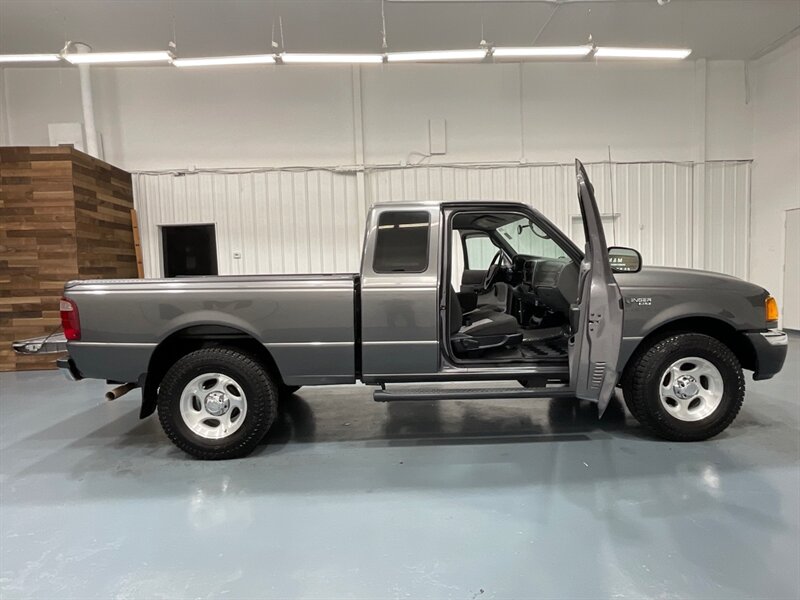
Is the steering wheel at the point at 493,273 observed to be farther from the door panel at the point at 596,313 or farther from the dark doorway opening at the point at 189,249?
the dark doorway opening at the point at 189,249

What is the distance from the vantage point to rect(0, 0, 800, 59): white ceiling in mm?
6723

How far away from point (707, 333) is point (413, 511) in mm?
2707

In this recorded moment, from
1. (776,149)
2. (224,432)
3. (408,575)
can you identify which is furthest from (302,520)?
(776,149)

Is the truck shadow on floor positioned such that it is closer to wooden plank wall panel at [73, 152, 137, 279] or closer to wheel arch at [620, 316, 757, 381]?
wheel arch at [620, 316, 757, 381]

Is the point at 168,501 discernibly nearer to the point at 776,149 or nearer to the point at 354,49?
the point at 354,49

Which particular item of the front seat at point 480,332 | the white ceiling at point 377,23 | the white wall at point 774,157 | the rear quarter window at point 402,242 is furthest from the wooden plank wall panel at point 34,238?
the white wall at point 774,157

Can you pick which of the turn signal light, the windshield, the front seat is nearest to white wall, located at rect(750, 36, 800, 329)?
the turn signal light

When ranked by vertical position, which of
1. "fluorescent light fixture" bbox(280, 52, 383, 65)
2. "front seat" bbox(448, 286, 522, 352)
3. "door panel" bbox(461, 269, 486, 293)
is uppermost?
"fluorescent light fixture" bbox(280, 52, 383, 65)

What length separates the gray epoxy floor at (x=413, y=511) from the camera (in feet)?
6.68

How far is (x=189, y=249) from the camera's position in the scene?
8.80 meters

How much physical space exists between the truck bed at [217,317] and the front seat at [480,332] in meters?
0.81

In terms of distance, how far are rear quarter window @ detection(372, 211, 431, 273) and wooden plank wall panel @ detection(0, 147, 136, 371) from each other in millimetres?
5538

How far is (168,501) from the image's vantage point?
9.11ft

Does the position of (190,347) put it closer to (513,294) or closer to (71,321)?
(71,321)
